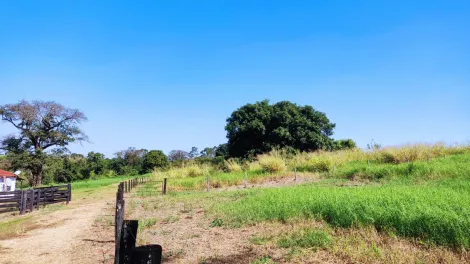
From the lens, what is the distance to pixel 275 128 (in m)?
27.0

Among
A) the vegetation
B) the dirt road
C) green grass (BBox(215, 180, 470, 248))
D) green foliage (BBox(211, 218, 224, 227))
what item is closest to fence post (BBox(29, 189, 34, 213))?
the dirt road

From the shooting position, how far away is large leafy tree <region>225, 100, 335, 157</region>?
26.0 metres

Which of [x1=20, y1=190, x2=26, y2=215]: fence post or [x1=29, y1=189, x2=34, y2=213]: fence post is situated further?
[x1=29, y1=189, x2=34, y2=213]: fence post

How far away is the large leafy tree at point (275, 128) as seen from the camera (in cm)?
2603

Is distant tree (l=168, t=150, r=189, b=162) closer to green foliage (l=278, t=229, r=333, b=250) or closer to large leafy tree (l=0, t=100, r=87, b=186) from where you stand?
large leafy tree (l=0, t=100, r=87, b=186)

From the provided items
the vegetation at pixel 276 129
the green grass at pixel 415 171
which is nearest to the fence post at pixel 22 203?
the green grass at pixel 415 171

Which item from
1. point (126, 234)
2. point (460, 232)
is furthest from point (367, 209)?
point (126, 234)

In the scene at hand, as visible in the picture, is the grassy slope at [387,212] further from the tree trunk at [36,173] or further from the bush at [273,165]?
the tree trunk at [36,173]

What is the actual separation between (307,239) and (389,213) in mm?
1354

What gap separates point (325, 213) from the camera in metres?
6.30

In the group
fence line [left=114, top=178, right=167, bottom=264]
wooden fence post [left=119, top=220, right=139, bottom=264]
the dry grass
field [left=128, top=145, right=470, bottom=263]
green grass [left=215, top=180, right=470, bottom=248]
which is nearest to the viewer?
fence line [left=114, top=178, right=167, bottom=264]

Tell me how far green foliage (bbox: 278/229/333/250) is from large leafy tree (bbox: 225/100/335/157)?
19798 millimetres

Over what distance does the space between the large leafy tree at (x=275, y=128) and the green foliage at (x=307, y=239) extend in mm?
19798

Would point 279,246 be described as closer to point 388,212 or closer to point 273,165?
point 388,212
